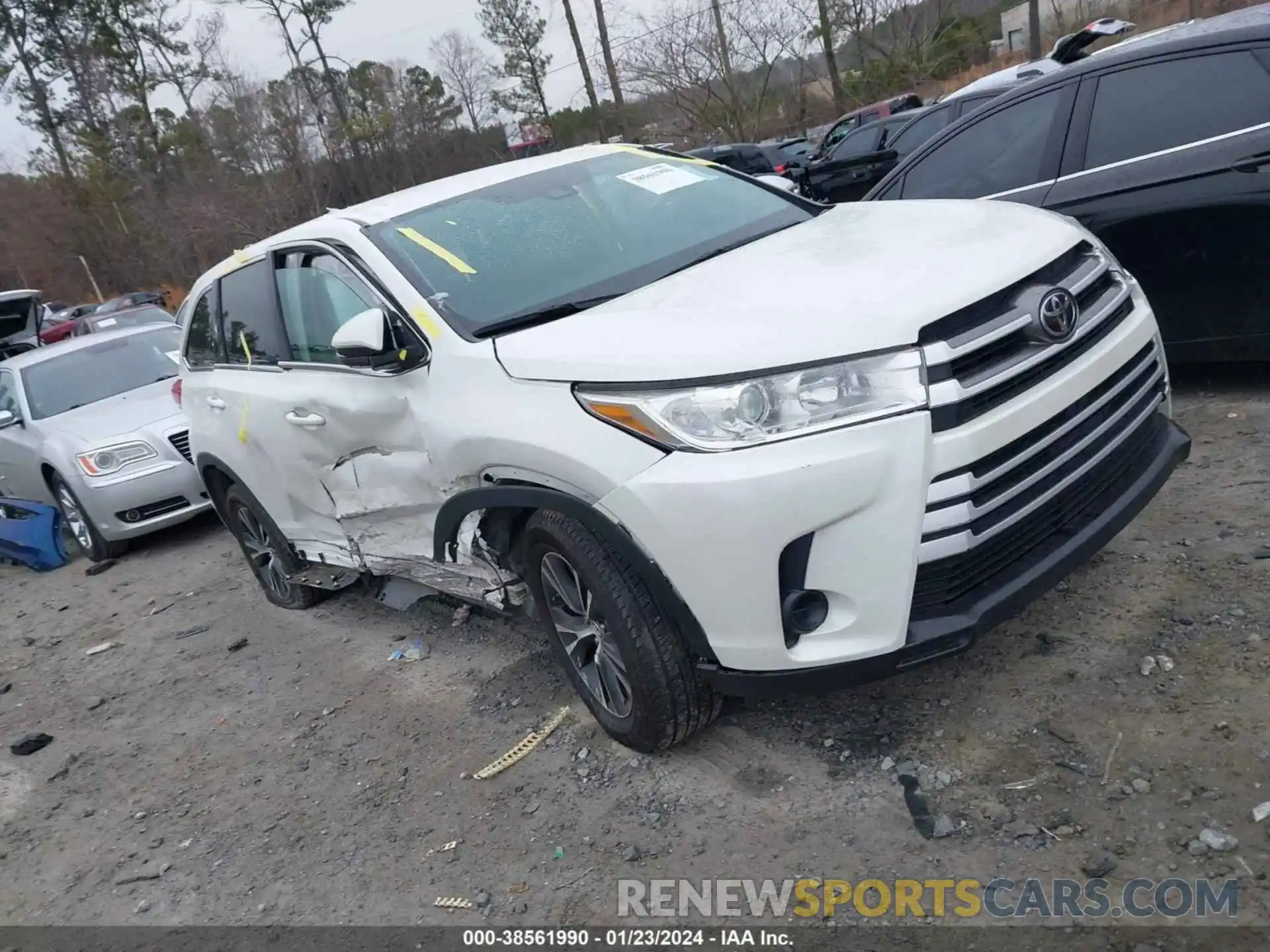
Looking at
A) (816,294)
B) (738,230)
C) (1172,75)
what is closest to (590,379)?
(816,294)

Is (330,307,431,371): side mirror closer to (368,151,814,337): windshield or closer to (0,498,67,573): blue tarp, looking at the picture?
(368,151,814,337): windshield

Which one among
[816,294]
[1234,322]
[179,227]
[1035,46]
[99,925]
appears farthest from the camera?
[179,227]

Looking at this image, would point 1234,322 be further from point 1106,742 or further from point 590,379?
point 590,379

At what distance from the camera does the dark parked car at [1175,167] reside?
411cm

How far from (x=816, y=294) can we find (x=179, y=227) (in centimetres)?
3992

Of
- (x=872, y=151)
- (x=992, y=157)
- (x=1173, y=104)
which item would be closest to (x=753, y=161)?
(x=872, y=151)

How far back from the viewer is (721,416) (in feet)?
8.09

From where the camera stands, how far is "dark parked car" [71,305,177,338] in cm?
1662

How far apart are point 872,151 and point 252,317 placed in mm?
7825

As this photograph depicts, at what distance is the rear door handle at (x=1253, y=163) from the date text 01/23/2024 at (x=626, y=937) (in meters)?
3.59

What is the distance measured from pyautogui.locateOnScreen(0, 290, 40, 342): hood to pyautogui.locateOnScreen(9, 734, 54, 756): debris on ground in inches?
334

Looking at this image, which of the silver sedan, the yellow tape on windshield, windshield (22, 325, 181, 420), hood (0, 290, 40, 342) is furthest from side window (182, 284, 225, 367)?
hood (0, 290, 40, 342)

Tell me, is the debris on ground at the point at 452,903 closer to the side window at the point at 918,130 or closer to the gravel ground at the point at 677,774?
the gravel ground at the point at 677,774

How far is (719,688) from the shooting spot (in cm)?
272
